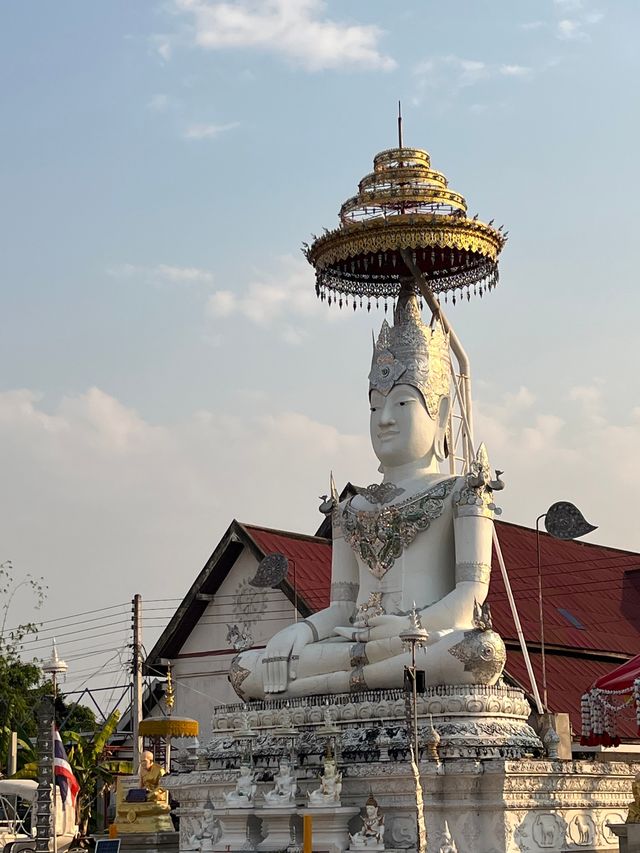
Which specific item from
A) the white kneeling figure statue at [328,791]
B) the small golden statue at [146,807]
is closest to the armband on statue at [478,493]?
the white kneeling figure statue at [328,791]

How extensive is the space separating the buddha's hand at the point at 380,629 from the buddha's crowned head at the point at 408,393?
2595mm

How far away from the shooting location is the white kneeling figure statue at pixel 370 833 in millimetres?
16031

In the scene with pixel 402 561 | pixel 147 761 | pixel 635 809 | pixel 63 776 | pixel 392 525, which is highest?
pixel 392 525

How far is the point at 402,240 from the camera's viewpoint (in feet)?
67.5

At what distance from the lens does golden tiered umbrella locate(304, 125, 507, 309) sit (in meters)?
20.6

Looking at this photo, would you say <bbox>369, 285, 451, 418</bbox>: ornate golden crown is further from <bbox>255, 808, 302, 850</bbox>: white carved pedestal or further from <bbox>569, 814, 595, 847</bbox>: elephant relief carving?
<bbox>255, 808, 302, 850</bbox>: white carved pedestal

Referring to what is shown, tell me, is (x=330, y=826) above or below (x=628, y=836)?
above

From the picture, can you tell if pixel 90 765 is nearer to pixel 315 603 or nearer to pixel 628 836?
pixel 315 603

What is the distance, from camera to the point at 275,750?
17953 mm

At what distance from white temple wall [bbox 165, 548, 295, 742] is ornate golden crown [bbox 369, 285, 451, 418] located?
1356 centimetres

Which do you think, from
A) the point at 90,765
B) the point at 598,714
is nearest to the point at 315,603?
the point at 90,765

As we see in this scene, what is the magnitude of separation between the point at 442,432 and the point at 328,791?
19.6 ft

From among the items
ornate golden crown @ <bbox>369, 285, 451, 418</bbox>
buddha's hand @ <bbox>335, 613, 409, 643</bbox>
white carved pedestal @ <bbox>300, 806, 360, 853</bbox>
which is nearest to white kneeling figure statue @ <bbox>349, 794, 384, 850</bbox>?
white carved pedestal @ <bbox>300, 806, 360, 853</bbox>

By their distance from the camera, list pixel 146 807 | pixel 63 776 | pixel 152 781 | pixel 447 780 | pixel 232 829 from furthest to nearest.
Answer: pixel 152 781
pixel 146 807
pixel 63 776
pixel 232 829
pixel 447 780
